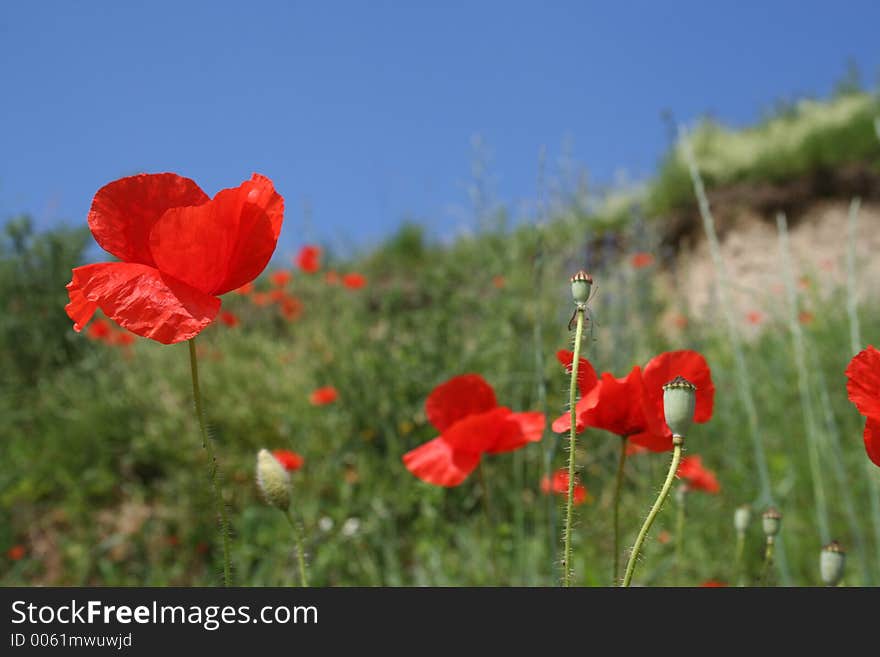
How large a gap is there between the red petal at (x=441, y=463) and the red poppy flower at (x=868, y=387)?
1.47 feet

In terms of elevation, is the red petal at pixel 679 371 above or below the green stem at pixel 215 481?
above

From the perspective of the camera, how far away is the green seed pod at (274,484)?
66 centimetres

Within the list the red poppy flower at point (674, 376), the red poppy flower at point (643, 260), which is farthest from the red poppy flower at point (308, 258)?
the red poppy flower at point (674, 376)

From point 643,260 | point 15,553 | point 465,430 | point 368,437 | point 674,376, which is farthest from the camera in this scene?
point 643,260

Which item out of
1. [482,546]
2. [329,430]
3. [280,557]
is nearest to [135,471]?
[329,430]

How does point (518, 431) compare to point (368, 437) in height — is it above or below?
below

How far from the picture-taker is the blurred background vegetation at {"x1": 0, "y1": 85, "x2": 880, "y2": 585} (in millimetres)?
2424

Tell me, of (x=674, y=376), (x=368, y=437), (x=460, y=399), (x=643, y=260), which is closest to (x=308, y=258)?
(x=368, y=437)

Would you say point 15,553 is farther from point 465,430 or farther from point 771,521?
point 771,521

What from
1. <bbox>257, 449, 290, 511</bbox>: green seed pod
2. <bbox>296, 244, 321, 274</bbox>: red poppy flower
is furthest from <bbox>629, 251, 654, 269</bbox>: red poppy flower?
<bbox>257, 449, 290, 511</bbox>: green seed pod

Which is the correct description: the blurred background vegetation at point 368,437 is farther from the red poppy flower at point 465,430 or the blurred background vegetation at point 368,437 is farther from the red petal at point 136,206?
the red petal at point 136,206

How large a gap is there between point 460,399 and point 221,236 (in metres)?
0.45

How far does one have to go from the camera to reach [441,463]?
952mm
